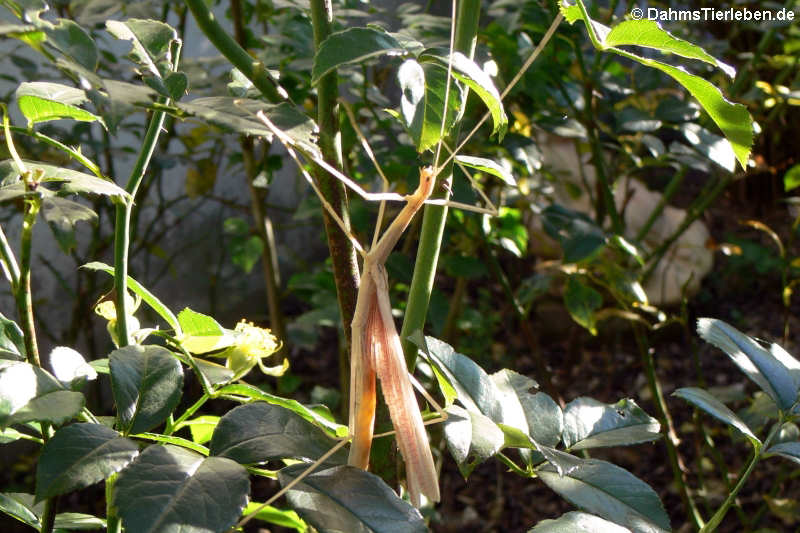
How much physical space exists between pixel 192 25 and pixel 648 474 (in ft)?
5.28

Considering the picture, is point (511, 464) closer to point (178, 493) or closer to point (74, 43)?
point (178, 493)

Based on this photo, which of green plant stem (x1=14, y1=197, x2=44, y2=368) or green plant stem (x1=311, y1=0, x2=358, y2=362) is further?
green plant stem (x1=311, y1=0, x2=358, y2=362)

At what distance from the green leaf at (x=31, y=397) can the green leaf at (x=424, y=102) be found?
20 centimetres

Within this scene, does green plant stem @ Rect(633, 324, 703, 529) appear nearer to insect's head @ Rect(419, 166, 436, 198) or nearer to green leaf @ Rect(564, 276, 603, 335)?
green leaf @ Rect(564, 276, 603, 335)

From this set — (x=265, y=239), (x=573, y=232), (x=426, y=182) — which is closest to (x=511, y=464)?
(x=426, y=182)

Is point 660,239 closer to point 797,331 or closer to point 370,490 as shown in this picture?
point 797,331

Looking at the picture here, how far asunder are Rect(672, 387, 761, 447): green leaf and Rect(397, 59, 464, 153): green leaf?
0.70 ft

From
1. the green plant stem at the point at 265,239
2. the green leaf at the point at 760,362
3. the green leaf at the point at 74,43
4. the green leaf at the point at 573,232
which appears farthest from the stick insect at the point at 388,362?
the green plant stem at the point at 265,239

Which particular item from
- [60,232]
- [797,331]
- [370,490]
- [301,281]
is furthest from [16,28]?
[797,331]

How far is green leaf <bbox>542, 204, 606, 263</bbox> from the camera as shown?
99 centimetres

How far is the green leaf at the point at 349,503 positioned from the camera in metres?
0.31

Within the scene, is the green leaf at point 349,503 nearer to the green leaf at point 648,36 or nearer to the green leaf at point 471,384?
the green leaf at point 471,384

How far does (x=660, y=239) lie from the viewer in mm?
2299

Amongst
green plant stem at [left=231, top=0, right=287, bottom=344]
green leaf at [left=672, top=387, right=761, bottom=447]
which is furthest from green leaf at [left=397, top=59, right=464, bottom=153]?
green plant stem at [left=231, top=0, right=287, bottom=344]
